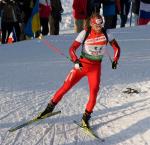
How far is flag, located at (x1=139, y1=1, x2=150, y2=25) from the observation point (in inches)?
698

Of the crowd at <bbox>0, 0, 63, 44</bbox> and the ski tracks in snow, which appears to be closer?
the ski tracks in snow

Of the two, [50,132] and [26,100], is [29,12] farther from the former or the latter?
[50,132]

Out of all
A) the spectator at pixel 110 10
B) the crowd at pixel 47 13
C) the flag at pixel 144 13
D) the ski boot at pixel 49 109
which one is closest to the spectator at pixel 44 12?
the crowd at pixel 47 13

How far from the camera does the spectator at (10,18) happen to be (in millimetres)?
13937

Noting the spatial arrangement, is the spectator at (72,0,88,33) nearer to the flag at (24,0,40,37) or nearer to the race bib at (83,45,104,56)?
the flag at (24,0,40,37)

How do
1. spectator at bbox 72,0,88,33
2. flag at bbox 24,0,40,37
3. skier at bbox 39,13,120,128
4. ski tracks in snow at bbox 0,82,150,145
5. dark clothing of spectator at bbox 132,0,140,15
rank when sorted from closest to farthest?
1. ski tracks in snow at bbox 0,82,150,145
2. skier at bbox 39,13,120,128
3. spectator at bbox 72,0,88,33
4. flag at bbox 24,0,40,37
5. dark clothing of spectator at bbox 132,0,140,15

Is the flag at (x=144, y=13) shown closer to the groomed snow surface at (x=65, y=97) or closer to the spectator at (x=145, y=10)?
the spectator at (x=145, y=10)

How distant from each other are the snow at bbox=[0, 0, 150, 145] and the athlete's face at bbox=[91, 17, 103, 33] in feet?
5.19

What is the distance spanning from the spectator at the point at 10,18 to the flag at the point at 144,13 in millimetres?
5549

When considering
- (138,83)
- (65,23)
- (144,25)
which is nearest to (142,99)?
(138,83)

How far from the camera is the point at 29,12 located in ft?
48.8

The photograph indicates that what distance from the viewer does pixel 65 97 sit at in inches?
360

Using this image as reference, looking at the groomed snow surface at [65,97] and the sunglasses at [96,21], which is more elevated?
the sunglasses at [96,21]

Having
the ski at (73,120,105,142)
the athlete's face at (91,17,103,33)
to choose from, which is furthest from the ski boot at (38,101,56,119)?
the athlete's face at (91,17,103,33)
